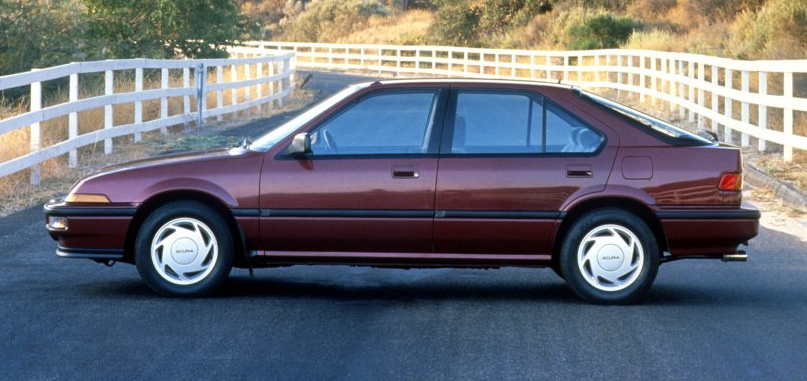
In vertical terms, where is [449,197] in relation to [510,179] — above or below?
below

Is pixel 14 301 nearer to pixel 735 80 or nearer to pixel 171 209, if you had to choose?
pixel 171 209

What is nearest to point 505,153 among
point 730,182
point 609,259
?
point 609,259

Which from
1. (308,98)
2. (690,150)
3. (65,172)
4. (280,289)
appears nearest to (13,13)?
(65,172)

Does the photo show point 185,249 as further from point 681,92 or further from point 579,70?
point 579,70

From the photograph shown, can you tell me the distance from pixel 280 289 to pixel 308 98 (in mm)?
25160

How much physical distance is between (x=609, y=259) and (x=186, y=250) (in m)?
2.57

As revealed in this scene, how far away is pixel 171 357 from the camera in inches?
257

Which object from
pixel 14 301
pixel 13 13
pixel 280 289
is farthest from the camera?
pixel 13 13

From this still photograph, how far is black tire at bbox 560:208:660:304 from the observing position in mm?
8109

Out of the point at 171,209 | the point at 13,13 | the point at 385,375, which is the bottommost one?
the point at 385,375

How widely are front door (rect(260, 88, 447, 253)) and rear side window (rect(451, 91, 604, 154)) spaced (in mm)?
177

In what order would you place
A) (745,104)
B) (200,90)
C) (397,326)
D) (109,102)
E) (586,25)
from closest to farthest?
(397,326) < (109,102) < (745,104) < (200,90) < (586,25)

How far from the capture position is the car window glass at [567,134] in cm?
818

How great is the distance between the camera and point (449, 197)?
8.07m
